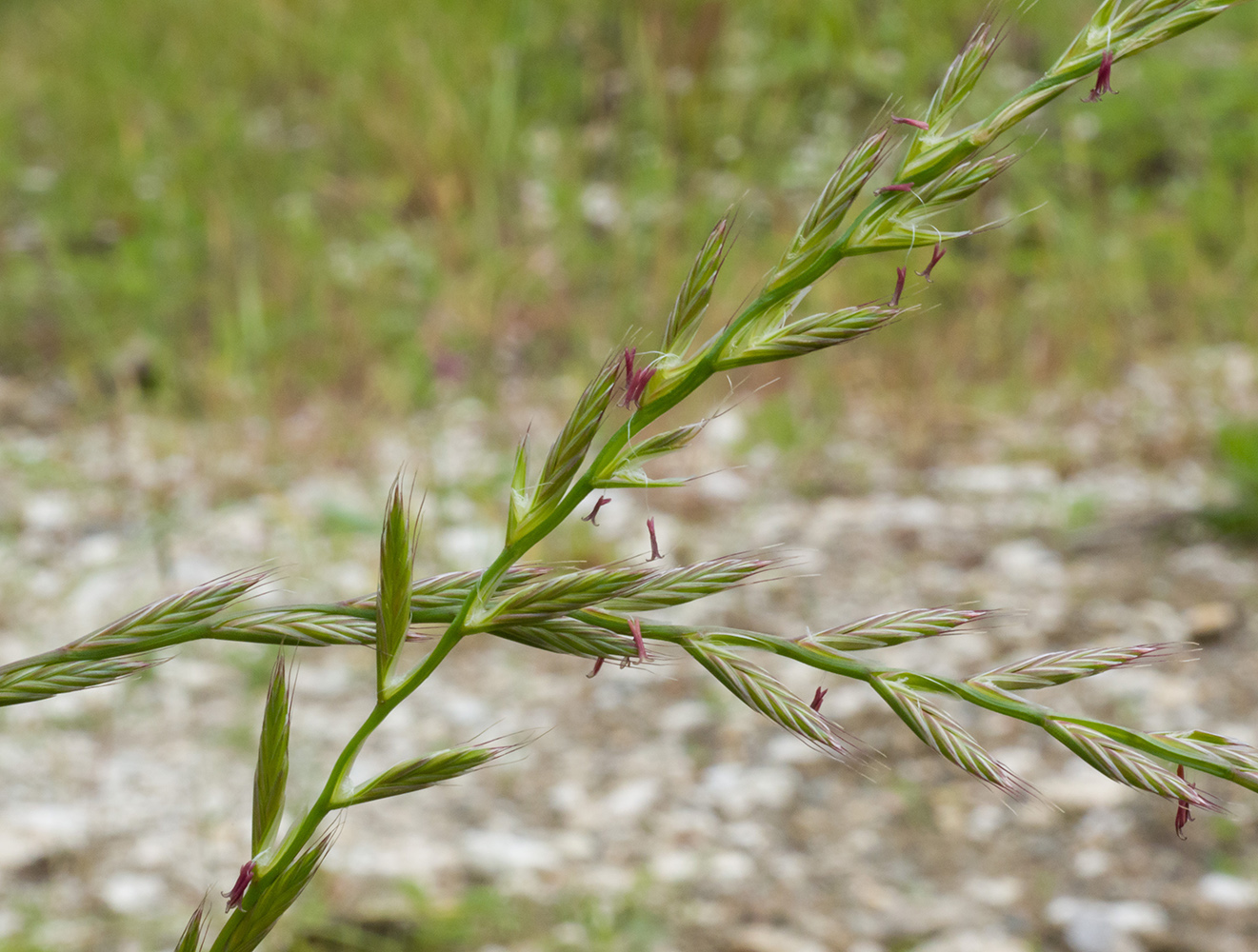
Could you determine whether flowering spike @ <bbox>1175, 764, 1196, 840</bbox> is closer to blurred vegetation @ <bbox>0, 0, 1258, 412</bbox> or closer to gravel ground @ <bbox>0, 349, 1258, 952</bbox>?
gravel ground @ <bbox>0, 349, 1258, 952</bbox>

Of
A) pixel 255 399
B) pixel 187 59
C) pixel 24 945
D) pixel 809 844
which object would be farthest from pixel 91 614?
pixel 187 59

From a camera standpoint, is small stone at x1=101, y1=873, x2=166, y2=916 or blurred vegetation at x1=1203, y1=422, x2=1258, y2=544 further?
blurred vegetation at x1=1203, y1=422, x2=1258, y2=544

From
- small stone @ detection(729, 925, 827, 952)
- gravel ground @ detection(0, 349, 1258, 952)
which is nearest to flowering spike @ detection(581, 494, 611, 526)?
gravel ground @ detection(0, 349, 1258, 952)

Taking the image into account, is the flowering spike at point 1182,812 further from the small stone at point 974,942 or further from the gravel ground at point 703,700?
the small stone at point 974,942

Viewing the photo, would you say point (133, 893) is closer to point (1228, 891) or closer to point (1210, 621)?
point (1228, 891)

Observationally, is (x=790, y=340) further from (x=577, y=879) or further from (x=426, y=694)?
(x=426, y=694)
